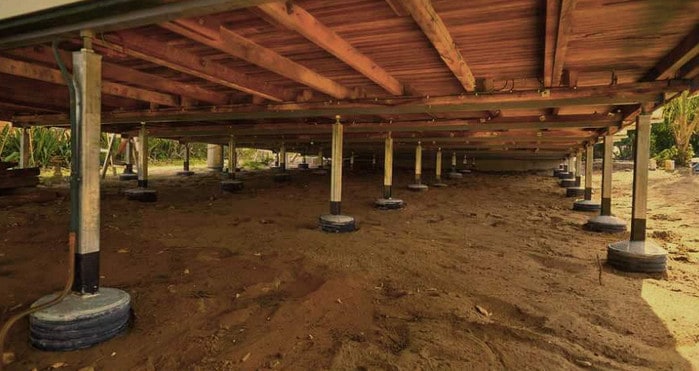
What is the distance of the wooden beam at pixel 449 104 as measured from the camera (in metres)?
5.17

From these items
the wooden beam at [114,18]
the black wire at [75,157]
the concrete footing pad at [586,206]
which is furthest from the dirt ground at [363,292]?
the wooden beam at [114,18]

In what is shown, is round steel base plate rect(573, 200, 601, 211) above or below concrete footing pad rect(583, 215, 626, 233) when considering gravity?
above

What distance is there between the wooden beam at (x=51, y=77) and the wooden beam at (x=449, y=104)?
0.83 meters

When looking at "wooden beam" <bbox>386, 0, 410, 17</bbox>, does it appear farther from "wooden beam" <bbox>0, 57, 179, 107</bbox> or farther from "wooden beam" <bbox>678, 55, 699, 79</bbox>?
"wooden beam" <bbox>0, 57, 179, 107</bbox>

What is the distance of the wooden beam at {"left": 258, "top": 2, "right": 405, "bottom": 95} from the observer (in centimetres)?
292

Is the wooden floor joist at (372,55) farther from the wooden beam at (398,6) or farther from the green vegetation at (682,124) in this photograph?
the green vegetation at (682,124)

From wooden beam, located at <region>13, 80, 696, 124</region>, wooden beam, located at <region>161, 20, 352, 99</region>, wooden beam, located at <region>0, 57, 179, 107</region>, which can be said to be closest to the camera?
wooden beam, located at <region>161, 20, 352, 99</region>

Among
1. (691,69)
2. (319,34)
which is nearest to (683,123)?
(691,69)

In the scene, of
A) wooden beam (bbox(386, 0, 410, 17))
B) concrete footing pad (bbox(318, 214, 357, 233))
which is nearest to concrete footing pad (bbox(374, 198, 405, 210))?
concrete footing pad (bbox(318, 214, 357, 233))

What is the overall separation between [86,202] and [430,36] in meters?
3.04

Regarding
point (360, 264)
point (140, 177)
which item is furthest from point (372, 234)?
point (140, 177)

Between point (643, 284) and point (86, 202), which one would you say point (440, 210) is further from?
point (86, 202)

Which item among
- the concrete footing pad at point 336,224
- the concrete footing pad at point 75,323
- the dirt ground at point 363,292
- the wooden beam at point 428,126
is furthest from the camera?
the wooden beam at point 428,126

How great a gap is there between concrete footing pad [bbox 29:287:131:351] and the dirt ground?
0.09 m
